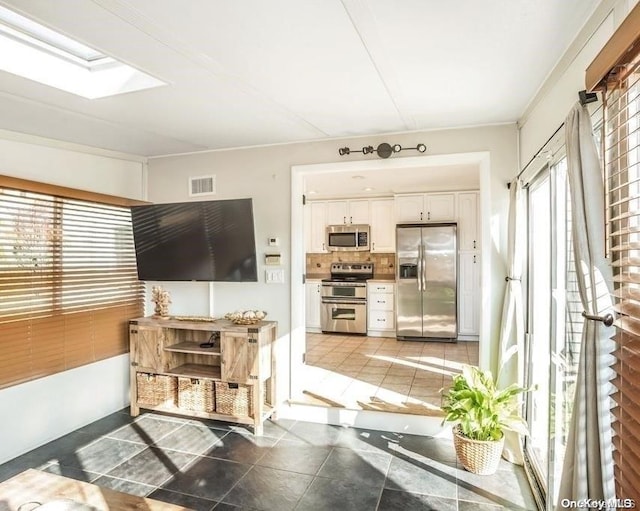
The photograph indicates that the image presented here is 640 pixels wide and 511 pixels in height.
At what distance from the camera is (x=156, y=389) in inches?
147

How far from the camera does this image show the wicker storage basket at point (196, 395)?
141 inches

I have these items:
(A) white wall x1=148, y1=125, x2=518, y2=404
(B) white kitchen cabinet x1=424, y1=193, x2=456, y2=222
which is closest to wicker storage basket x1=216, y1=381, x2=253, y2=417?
(A) white wall x1=148, y1=125, x2=518, y2=404

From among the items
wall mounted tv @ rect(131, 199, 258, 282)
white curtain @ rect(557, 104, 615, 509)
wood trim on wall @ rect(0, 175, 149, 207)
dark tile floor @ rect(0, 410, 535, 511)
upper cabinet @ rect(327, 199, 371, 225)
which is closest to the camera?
white curtain @ rect(557, 104, 615, 509)

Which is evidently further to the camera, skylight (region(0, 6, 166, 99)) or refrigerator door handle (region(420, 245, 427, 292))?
refrigerator door handle (region(420, 245, 427, 292))

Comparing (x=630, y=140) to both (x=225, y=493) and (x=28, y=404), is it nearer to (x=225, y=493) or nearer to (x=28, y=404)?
(x=225, y=493)

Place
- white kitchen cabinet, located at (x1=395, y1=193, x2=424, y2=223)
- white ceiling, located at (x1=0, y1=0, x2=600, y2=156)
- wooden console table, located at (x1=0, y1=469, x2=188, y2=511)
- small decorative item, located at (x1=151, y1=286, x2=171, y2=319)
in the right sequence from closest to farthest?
Result: wooden console table, located at (x1=0, y1=469, x2=188, y2=511)
white ceiling, located at (x1=0, y1=0, x2=600, y2=156)
small decorative item, located at (x1=151, y1=286, x2=171, y2=319)
white kitchen cabinet, located at (x1=395, y1=193, x2=424, y2=223)

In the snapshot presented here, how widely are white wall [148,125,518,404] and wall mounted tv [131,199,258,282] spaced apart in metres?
0.31

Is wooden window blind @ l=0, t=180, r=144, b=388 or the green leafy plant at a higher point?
wooden window blind @ l=0, t=180, r=144, b=388

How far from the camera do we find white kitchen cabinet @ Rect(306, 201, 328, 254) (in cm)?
712

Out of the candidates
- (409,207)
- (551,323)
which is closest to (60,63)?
(551,323)

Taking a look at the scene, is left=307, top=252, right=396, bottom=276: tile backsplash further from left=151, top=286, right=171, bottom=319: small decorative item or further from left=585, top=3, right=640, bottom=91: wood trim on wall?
left=585, top=3, right=640, bottom=91: wood trim on wall

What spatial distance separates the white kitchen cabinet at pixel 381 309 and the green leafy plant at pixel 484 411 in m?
3.77

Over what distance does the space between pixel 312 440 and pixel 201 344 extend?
1.32 metres

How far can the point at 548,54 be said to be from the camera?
207 centimetres
